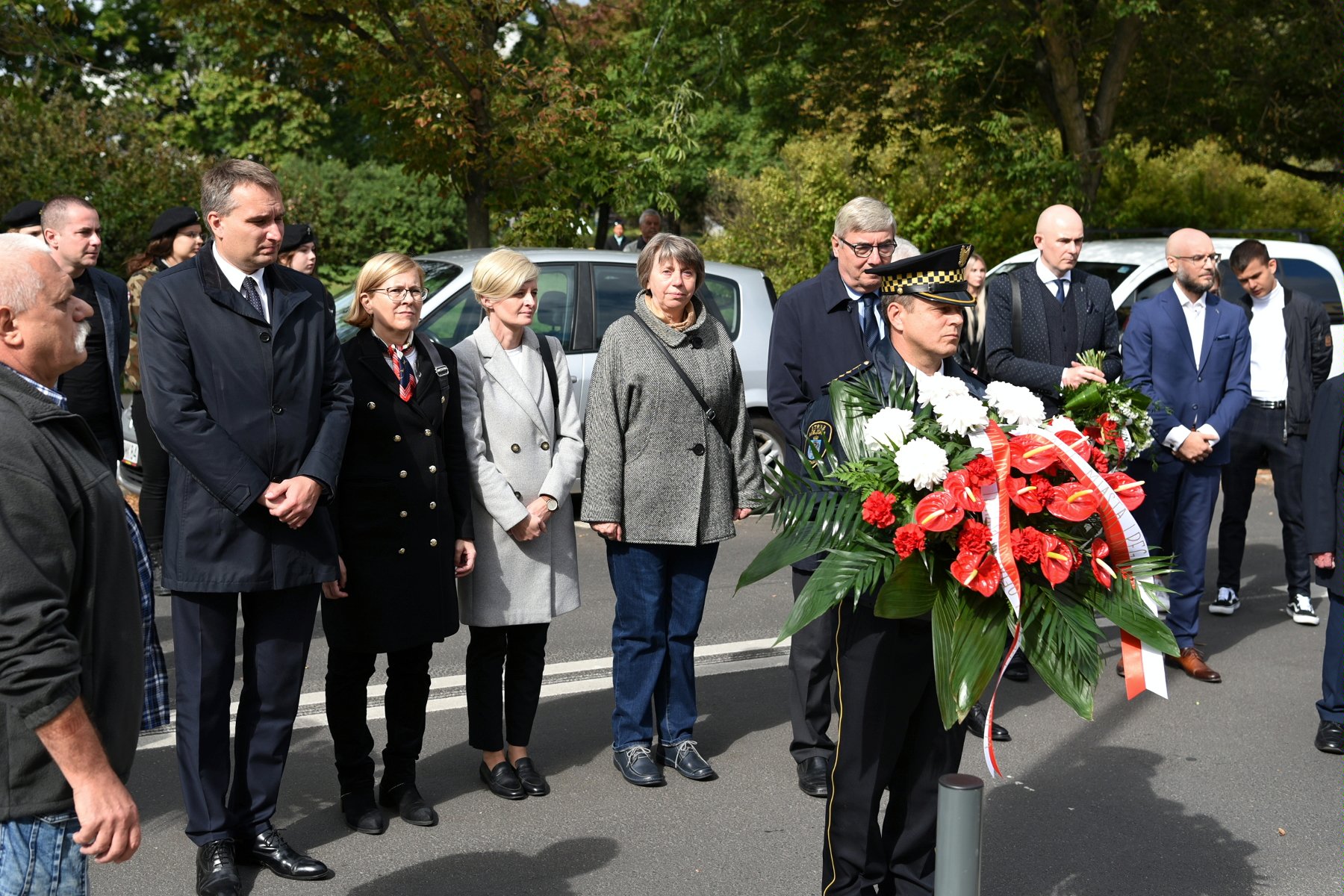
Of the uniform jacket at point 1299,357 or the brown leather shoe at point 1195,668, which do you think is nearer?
the brown leather shoe at point 1195,668

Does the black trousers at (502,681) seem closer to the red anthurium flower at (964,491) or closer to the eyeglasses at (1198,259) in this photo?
the red anthurium flower at (964,491)

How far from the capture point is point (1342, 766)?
5.67 metres

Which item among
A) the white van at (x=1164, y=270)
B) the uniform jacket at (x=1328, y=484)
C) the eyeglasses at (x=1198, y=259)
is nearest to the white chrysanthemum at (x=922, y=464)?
the uniform jacket at (x=1328, y=484)

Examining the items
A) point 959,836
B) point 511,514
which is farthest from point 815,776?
point 959,836

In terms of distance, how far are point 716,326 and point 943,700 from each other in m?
2.49

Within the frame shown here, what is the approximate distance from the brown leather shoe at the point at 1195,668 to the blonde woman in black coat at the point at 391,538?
158 inches

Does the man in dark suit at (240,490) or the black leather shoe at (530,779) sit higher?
the man in dark suit at (240,490)

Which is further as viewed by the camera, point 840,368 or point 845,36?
point 845,36

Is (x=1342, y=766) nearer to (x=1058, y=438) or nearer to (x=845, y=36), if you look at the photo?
(x=1058, y=438)

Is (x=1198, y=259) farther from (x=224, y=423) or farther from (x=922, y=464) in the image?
(x=224, y=423)

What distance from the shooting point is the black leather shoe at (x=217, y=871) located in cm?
420

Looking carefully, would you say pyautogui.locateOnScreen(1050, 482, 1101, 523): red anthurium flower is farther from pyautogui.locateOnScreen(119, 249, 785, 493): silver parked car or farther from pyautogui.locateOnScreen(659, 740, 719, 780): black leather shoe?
pyautogui.locateOnScreen(119, 249, 785, 493): silver parked car

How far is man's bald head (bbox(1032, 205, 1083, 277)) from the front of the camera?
21.3ft

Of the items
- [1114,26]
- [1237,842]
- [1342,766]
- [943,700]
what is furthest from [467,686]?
[1114,26]
